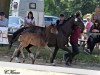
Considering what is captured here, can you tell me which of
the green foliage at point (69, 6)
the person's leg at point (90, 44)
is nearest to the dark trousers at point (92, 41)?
the person's leg at point (90, 44)

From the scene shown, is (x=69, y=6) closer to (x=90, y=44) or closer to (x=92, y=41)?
(x=90, y=44)

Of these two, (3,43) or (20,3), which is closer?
(3,43)

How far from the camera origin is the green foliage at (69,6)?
56750 millimetres

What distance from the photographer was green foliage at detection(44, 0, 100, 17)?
5675 cm

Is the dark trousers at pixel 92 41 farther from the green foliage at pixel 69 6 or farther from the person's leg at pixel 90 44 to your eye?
the green foliage at pixel 69 6

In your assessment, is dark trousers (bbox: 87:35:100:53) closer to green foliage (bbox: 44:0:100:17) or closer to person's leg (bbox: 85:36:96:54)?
person's leg (bbox: 85:36:96:54)

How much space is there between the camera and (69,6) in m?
59.7

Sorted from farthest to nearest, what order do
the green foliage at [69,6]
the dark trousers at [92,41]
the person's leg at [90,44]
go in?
the green foliage at [69,6], the person's leg at [90,44], the dark trousers at [92,41]

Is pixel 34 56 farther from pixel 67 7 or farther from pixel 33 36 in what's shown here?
pixel 67 7

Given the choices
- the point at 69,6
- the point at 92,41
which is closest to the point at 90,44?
the point at 92,41

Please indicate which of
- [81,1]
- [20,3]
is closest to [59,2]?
[81,1]

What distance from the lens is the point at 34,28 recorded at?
1399cm

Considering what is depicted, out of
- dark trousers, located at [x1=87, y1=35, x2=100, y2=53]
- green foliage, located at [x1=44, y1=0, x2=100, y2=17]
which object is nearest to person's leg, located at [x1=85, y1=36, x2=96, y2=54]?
dark trousers, located at [x1=87, y1=35, x2=100, y2=53]

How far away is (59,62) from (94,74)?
7.86 metres
